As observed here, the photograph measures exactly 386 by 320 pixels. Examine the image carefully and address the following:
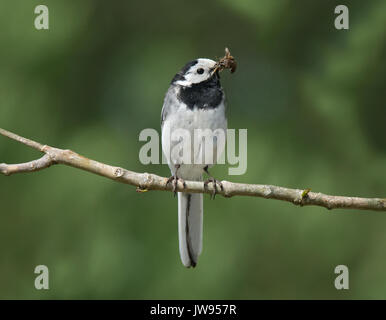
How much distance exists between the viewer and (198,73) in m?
3.79

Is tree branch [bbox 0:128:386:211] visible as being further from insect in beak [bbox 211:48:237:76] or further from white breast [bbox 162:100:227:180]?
insect in beak [bbox 211:48:237:76]

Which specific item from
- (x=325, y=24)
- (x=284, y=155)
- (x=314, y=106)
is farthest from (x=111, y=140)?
(x=325, y=24)

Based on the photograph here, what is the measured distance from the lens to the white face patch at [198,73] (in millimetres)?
3777

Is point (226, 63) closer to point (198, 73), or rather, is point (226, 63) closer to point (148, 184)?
point (198, 73)

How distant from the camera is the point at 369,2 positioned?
516 centimetres

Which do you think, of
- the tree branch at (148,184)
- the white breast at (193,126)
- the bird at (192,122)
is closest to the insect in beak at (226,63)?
Result: the bird at (192,122)

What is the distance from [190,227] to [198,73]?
0.92 m

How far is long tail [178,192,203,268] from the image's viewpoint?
386 centimetres

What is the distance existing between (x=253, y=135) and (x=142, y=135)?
0.82 meters

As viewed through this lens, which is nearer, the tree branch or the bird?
the tree branch

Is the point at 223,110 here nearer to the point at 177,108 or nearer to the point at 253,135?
the point at 177,108

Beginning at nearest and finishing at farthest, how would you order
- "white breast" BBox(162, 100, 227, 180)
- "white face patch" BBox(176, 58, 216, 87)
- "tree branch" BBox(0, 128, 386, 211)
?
"tree branch" BBox(0, 128, 386, 211) → "white breast" BBox(162, 100, 227, 180) → "white face patch" BBox(176, 58, 216, 87)

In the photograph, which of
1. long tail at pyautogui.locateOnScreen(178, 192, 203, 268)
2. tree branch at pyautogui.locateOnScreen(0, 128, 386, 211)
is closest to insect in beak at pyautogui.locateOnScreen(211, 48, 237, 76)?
long tail at pyautogui.locateOnScreen(178, 192, 203, 268)

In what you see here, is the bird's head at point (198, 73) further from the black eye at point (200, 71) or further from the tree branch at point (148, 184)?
the tree branch at point (148, 184)
